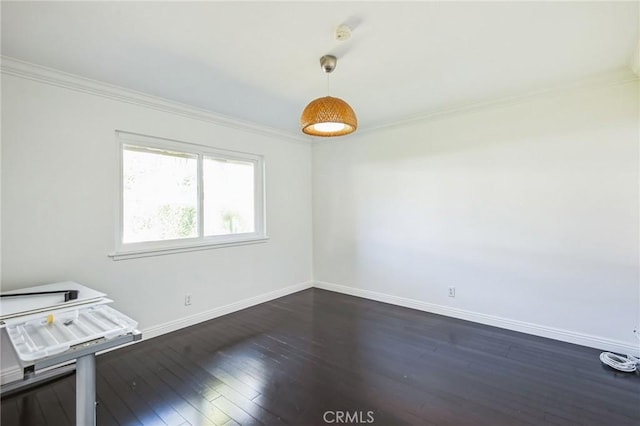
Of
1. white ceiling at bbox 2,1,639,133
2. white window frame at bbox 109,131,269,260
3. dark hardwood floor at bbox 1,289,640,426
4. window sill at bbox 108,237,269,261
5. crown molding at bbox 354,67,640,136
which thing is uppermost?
white ceiling at bbox 2,1,639,133

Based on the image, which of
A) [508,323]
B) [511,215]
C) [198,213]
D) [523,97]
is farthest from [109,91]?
[508,323]

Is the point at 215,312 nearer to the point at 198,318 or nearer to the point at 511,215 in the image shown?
the point at 198,318

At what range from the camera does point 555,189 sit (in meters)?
2.94

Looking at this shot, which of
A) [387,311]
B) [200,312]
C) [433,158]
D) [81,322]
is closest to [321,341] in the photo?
[387,311]

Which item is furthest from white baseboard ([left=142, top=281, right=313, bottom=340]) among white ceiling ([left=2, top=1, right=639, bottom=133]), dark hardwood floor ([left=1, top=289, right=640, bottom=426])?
white ceiling ([left=2, top=1, right=639, bottom=133])

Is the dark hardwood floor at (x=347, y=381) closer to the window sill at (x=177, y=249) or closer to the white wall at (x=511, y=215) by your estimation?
the white wall at (x=511, y=215)

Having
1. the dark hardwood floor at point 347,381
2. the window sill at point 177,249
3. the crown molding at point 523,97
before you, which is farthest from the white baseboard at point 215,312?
the crown molding at point 523,97

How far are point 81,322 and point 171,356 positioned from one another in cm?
126

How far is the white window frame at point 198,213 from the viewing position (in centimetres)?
292

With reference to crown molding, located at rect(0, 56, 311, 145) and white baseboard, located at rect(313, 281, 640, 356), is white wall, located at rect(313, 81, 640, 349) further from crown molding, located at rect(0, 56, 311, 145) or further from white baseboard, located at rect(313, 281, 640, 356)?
crown molding, located at rect(0, 56, 311, 145)

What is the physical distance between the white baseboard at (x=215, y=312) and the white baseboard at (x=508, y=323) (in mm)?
917

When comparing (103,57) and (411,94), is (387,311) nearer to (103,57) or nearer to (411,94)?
(411,94)

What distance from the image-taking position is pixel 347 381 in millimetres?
2266

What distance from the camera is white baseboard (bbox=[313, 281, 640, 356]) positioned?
8.79ft
